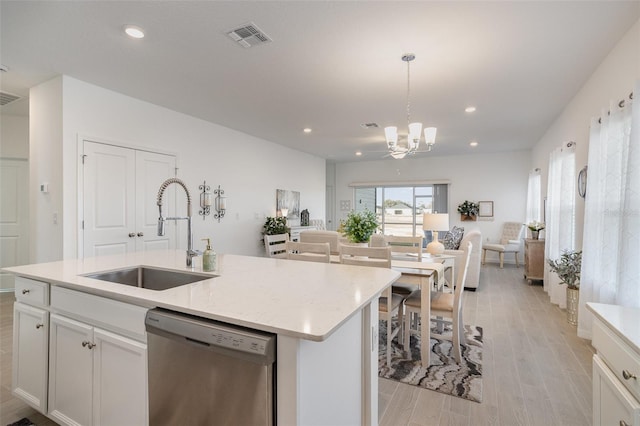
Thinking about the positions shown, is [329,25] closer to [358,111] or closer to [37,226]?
[358,111]

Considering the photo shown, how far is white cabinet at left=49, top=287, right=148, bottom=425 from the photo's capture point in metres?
1.40

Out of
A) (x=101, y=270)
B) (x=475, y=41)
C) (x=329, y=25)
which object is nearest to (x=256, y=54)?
(x=329, y=25)

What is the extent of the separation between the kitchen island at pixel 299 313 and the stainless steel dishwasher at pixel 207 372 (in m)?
0.04

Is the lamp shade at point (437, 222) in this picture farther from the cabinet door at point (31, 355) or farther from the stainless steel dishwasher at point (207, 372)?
the cabinet door at point (31, 355)

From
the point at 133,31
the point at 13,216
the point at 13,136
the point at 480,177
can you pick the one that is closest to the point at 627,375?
the point at 133,31

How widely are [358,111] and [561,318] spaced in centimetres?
380

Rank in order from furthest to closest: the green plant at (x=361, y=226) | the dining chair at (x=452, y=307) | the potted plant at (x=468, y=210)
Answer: the potted plant at (x=468, y=210) → the green plant at (x=361, y=226) → the dining chair at (x=452, y=307)

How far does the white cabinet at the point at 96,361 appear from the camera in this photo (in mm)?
1401

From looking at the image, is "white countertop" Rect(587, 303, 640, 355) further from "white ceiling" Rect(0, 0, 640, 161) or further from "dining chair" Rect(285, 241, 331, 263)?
"white ceiling" Rect(0, 0, 640, 161)

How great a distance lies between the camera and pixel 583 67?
322 centimetres

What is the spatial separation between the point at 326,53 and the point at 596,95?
2.91 m

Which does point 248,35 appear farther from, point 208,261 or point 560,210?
point 560,210

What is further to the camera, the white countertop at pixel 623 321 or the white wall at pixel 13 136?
the white wall at pixel 13 136

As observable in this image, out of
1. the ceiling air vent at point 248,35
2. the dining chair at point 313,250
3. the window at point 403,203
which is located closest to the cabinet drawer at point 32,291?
the dining chair at point 313,250
